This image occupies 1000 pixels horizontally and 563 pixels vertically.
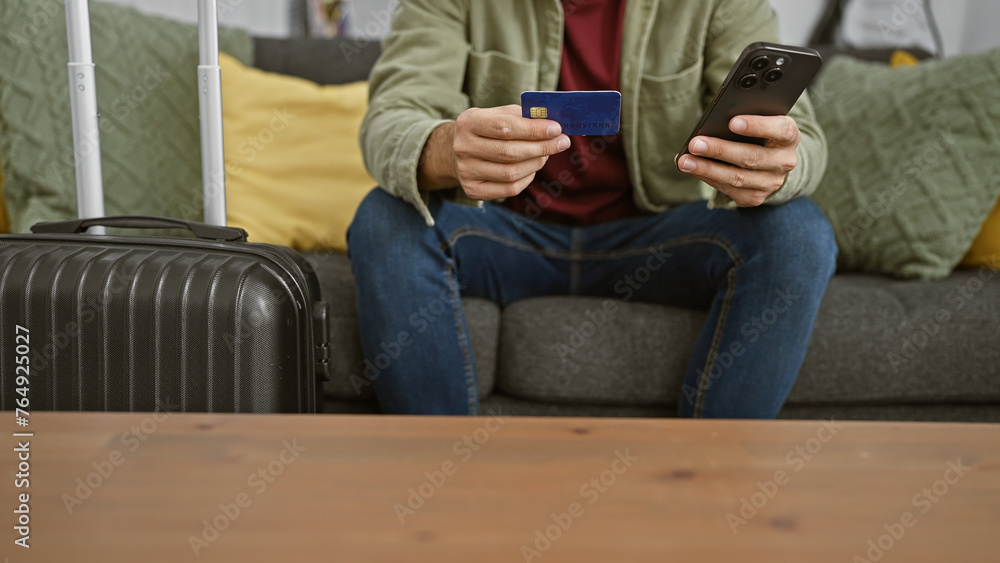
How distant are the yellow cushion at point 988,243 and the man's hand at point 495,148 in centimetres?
87

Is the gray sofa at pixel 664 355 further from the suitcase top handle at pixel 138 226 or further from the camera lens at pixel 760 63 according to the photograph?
the camera lens at pixel 760 63

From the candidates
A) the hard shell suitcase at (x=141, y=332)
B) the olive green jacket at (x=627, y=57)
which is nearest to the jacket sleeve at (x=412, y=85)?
the olive green jacket at (x=627, y=57)

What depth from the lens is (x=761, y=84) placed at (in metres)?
0.65

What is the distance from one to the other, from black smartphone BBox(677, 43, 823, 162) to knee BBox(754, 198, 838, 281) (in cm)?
21

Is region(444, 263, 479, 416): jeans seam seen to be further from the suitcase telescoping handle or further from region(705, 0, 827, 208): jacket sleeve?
region(705, 0, 827, 208): jacket sleeve

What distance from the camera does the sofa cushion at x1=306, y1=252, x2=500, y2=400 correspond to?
1.00 meters

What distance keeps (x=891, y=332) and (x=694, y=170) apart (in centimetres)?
49

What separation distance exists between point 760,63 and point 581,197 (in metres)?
0.47

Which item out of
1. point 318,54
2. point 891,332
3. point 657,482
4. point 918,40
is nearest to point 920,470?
point 657,482

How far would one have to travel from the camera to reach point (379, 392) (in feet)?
3.07

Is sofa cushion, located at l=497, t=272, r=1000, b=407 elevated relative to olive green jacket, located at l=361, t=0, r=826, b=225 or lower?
lower

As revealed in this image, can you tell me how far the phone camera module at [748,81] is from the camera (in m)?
0.64

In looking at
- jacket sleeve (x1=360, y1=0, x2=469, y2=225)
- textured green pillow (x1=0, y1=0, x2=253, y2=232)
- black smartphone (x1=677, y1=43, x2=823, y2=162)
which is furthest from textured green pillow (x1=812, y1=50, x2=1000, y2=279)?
textured green pillow (x1=0, y1=0, x2=253, y2=232)

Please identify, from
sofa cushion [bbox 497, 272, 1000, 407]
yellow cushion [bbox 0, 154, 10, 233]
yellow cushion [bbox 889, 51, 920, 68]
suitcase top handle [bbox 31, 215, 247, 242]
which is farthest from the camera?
yellow cushion [bbox 889, 51, 920, 68]
